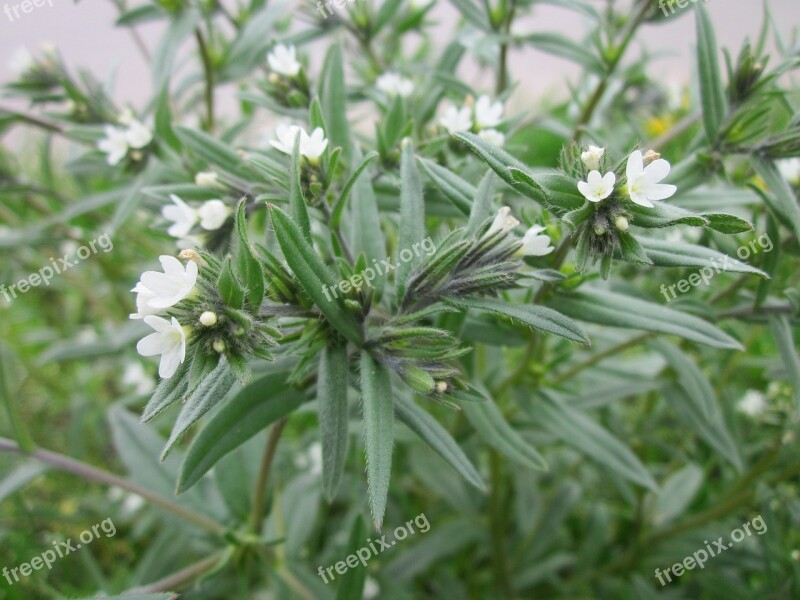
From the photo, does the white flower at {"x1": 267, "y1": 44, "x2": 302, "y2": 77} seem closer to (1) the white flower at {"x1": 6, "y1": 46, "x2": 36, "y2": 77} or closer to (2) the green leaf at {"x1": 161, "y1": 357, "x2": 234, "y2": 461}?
(2) the green leaf at {"x1": 161, "y1": 357, "x2": 234, "y2": 461}

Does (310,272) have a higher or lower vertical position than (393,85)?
lower

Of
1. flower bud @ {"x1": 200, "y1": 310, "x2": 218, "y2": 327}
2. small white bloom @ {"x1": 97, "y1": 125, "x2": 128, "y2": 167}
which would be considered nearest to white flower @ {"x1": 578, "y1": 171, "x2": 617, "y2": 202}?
flower bud @ {"x1": 200, "y1": 310, "x2": 218, "y2": 327}

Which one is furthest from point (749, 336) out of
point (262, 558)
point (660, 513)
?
point (262, 558)

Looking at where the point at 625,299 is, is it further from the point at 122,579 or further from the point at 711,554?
the point at 122,579

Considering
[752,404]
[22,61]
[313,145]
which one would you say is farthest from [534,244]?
[22,61]

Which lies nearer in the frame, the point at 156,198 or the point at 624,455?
the point at 156,198

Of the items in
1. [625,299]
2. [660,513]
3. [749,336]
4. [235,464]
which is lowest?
[660,513]

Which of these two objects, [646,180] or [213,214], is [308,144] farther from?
[646,180]
